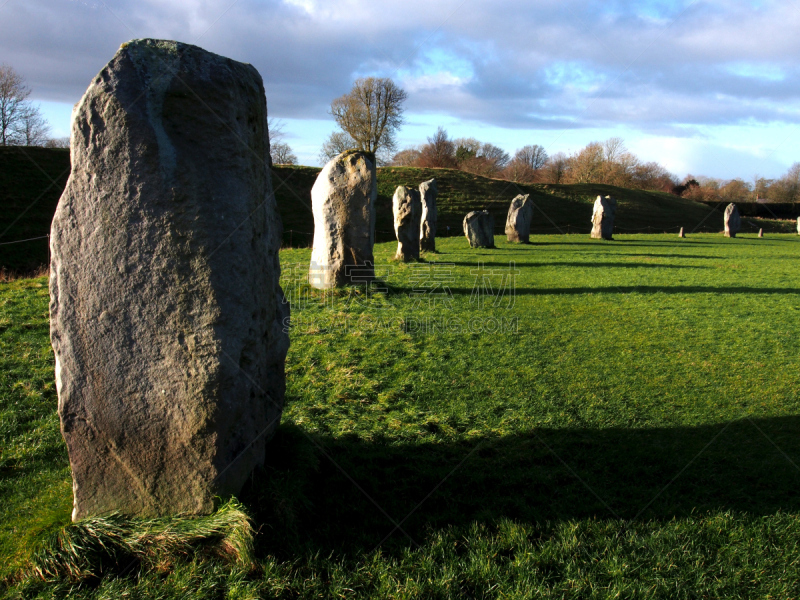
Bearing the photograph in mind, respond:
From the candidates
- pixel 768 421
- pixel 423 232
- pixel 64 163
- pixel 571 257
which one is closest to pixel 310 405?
pixel 768 421

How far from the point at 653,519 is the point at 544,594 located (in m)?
1.07

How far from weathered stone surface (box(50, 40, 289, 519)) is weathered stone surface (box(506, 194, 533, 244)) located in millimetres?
19739

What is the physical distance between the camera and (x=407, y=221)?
14391 millimetres

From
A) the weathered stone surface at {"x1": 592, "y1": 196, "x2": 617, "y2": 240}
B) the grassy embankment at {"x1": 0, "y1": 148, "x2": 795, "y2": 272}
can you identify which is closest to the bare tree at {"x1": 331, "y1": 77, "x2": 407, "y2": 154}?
the grassy embankment at {"x1": 0, "y1": 148, "x2": 795, "y2": 272}

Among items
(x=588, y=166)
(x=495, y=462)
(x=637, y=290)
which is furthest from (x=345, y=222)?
(x=588, y=166)

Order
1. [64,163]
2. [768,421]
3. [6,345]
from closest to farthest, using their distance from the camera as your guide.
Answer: [768,421] → [6,345] → [64,163]

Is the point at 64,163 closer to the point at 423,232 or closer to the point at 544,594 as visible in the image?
the point at 423,232

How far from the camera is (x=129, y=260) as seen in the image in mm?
2910

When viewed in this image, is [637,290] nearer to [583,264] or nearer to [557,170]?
[583,264]

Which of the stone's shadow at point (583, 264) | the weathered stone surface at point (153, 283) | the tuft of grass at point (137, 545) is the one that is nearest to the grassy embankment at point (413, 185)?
the stone's shadow at point (583, 264)

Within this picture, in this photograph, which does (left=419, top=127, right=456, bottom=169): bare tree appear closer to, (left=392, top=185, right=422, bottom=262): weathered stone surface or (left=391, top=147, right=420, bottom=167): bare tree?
(left=391, top=147, right=420, bottom=167): bare tree

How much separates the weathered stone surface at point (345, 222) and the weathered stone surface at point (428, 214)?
21.7 ft

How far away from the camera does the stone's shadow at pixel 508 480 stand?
10.4ft

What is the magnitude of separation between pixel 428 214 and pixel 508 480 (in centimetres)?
1395
